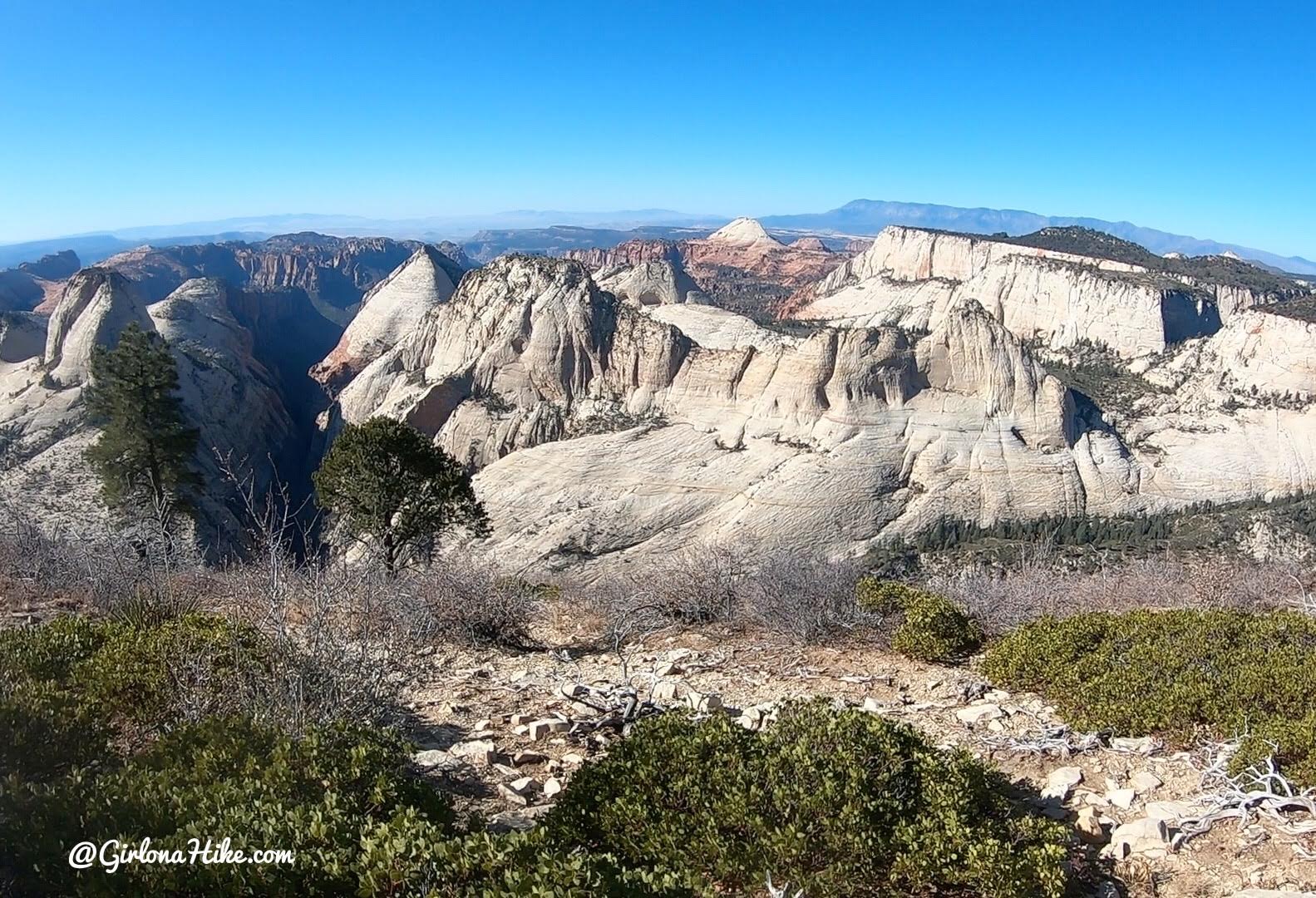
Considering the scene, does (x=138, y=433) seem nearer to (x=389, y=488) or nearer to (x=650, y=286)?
(x=389, y=488)

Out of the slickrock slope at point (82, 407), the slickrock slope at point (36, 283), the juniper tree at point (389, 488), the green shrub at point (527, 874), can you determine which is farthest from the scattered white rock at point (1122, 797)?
the slickrock slope at point (36, 283)

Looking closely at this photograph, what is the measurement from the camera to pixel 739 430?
30594 millimetres

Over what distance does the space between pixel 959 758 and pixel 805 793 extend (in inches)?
50.3

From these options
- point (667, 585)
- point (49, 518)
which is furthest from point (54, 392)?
point (667, 585)

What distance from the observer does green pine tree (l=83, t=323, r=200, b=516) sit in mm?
19172

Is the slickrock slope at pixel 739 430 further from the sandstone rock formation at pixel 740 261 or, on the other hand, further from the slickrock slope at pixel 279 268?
the slickrock slope at pixel 279 268

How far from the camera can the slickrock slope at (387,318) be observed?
52.9 meters

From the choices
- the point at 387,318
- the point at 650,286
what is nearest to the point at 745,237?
the point at 650,286

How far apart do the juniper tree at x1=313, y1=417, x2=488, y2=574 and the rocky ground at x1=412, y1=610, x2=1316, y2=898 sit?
576 centimetres

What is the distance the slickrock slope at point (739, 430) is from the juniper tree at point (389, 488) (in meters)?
11.3

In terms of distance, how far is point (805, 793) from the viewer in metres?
4.39

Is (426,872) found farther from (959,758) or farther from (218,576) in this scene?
(218,576)

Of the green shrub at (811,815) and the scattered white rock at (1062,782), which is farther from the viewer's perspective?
the scattered white rock at (1062,782)

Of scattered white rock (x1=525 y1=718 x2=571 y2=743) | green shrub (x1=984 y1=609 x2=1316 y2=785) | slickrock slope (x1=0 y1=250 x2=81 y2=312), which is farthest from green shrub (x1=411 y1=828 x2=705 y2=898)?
slickrock slope (x1=0 y1=250 x2=81 y2=312)
